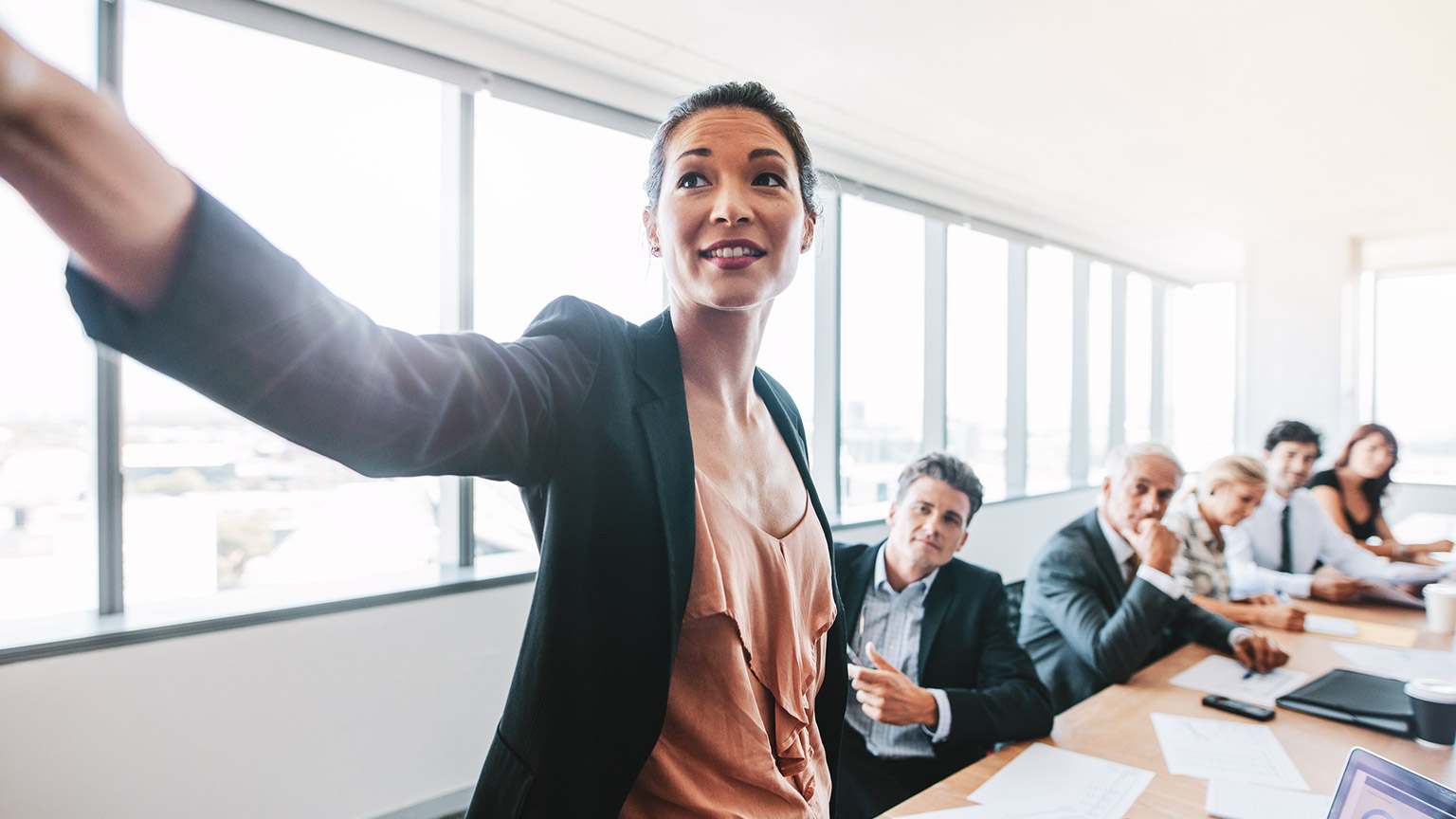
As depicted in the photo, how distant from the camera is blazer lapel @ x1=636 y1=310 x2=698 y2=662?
0.66 m

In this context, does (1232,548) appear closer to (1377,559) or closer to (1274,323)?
(1377,559)

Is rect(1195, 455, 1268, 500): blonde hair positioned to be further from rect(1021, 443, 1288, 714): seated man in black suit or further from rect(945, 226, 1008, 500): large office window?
rect(945, 226, 1008, 500): large office window

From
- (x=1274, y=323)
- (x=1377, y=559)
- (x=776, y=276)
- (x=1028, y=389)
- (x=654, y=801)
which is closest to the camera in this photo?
(x=654, y=801)

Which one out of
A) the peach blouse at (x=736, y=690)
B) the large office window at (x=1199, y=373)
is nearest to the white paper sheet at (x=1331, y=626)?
the peach blouse at (x=736, y=690)

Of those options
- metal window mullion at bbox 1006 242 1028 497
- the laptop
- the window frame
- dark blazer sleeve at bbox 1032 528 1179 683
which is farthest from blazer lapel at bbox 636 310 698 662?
metal window mullion at bbox 1006 242 1028 497

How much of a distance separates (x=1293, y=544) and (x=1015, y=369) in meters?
2.86

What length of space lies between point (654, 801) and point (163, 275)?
0.60 meters

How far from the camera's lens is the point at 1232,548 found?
11.3 ft

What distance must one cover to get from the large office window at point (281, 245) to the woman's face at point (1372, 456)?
200 inches

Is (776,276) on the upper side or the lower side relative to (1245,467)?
upper

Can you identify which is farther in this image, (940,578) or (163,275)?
(940,578)

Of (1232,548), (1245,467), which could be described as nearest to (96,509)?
(1245,467)

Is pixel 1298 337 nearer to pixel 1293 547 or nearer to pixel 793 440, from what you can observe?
pixel 1293 547

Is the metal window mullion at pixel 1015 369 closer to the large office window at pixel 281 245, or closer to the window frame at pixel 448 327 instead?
the window frame at pixel 448 327
